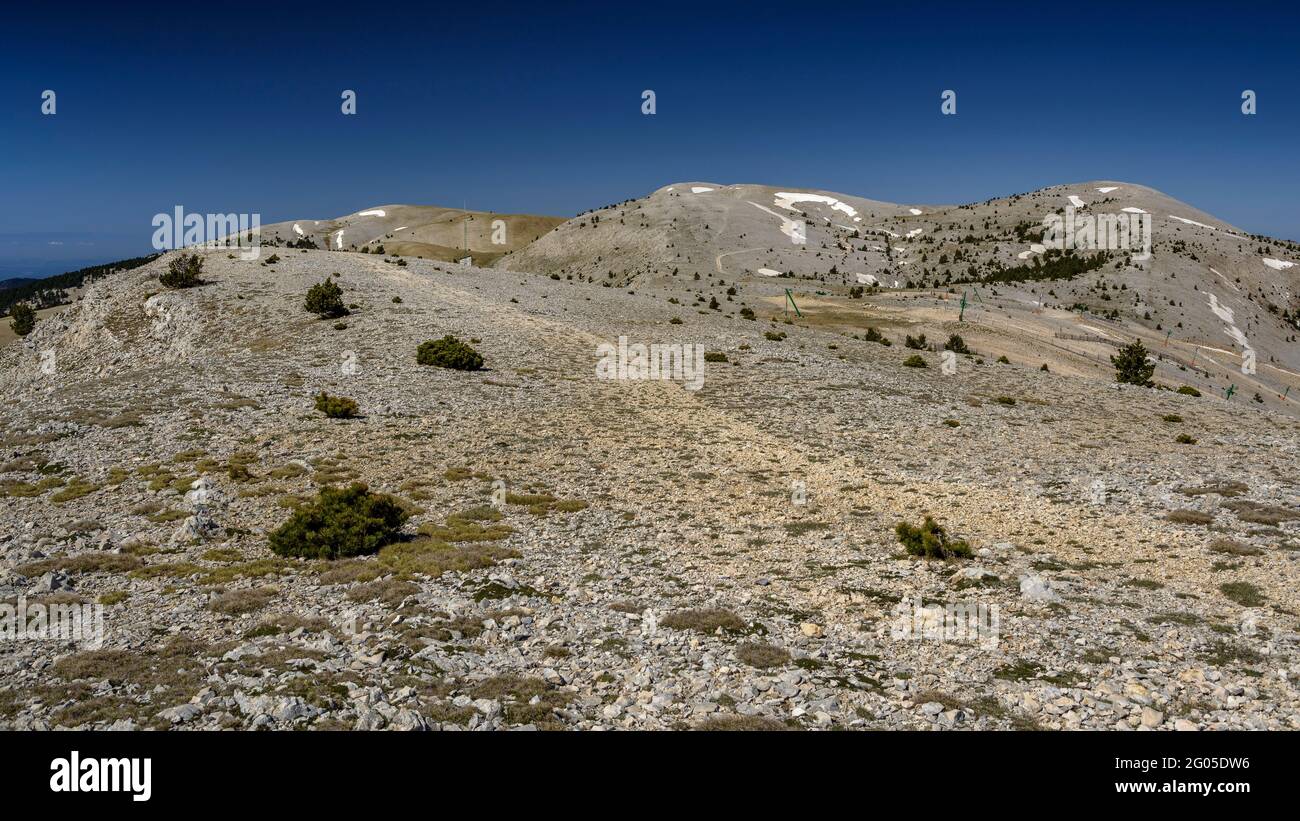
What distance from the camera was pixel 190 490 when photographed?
67.6ft

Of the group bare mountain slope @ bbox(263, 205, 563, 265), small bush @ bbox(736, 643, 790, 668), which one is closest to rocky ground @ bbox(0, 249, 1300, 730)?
small bush @ bbox(736, 643, 790, 668)

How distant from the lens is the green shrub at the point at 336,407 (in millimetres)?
29469

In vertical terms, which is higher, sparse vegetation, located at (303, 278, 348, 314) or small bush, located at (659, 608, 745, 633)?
sparse vegetation, located at (303, 278, 348, 314)

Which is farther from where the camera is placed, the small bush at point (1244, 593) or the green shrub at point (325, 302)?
the green shrub at point (325, 302)

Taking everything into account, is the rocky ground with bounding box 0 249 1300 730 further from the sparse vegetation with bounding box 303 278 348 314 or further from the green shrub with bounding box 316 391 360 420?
the sparse vegetation with bounding box 303 278 348 314

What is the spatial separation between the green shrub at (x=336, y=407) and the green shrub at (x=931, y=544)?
2336 cm

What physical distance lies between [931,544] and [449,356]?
29572 millimetres

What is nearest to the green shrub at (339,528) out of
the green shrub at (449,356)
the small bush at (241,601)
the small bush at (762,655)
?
the small bush at (241,601)

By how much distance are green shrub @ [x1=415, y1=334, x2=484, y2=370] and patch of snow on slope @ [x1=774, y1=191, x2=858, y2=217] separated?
385ft

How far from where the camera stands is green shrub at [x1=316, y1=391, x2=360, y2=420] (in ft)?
96.7

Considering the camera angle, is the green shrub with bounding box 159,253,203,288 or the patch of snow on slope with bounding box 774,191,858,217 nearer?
the green shrub with bounding box 159,253,203,288

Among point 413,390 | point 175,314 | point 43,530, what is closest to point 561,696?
point 43,530

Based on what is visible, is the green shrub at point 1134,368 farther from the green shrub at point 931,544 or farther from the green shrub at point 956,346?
the green shrub at point 931,544

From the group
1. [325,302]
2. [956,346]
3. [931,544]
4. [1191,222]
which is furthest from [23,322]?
[1191,222]
